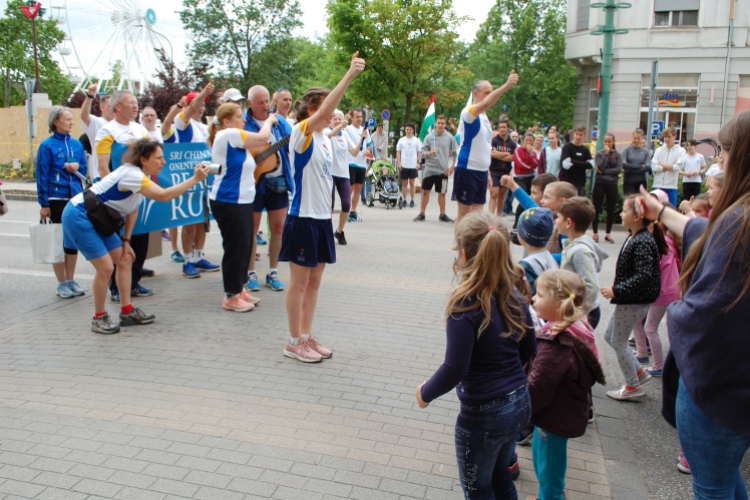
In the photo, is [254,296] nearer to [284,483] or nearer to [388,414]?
[388,414]

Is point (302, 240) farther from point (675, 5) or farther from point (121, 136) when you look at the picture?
point (675, 5)

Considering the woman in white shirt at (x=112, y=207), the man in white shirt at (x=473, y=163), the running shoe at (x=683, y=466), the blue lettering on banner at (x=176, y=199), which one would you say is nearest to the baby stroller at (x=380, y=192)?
the man in white shirt at (x=473, y=163)

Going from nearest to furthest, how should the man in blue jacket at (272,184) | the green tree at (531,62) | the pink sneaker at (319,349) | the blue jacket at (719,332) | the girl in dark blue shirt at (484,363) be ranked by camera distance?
the blue jacket at (719,332) < the girl in dark blue shirt at (484,363) < the pink sneaker at (319,349) < the man in blue jacket at (272,184) < the green tree at (531,62)

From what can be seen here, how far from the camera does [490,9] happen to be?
4194 cm

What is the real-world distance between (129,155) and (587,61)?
37.3 m

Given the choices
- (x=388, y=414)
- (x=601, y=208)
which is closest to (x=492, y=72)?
(x=601, y=208)

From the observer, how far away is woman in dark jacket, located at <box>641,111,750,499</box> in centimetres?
205

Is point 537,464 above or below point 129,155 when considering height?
below

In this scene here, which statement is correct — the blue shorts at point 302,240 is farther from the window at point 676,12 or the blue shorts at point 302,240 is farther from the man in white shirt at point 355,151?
the window at point 676,12

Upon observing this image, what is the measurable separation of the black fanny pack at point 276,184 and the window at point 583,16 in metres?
35.3

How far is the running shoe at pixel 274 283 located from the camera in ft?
24.0

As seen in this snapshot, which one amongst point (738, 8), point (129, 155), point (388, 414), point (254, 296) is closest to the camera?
point (388, 414)

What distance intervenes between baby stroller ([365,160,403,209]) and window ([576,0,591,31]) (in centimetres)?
2645

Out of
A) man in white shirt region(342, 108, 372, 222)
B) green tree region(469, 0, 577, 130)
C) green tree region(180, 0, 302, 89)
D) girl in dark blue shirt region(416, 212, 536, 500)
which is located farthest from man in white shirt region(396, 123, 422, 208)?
green tree region(180, 0, 302, 89)
